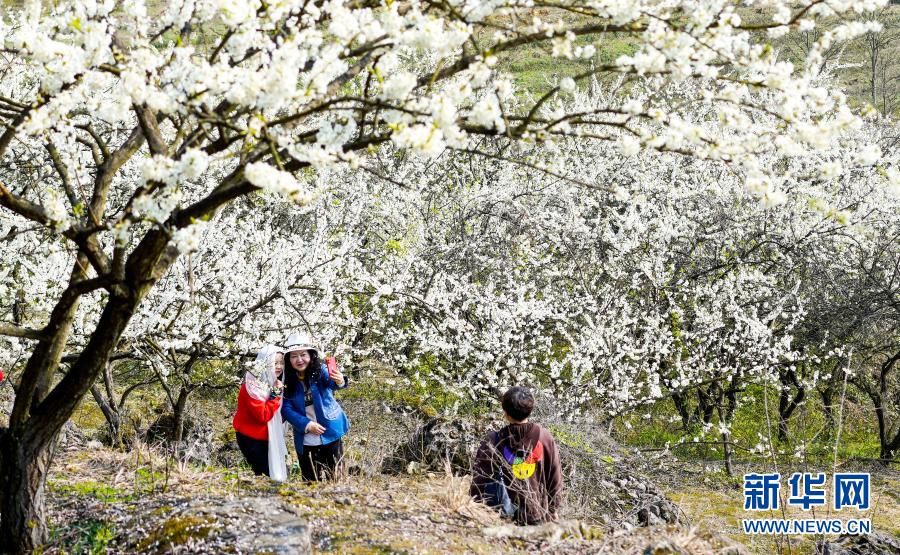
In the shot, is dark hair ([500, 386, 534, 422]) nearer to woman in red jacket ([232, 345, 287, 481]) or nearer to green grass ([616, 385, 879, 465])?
woman in red jacket ([232, 345, 287, 481])

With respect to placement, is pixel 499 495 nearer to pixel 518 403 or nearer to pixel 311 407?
pixel 518 403

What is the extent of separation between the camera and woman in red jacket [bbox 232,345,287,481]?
17.6 ft

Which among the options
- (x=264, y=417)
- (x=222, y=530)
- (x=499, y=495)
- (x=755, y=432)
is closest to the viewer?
(x=222, y=530)

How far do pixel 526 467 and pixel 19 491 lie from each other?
269 cm

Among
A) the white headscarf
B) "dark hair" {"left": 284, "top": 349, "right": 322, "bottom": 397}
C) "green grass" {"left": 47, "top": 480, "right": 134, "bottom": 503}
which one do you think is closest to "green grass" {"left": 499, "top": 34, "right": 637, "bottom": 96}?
"dark hair" {"left": 284, "top": 349, "right": 322, "bottom": 397}

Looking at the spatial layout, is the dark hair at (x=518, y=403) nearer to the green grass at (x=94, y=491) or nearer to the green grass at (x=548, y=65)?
the green grass at (x=94, y=491)

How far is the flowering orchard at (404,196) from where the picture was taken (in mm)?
3119

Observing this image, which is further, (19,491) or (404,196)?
(404,196)

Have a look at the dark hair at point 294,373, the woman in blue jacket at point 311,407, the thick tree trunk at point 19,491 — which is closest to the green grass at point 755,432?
the woman in blue jacket at point 311,407

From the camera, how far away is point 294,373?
556 centimetres

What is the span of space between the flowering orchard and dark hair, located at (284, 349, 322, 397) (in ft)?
3.88

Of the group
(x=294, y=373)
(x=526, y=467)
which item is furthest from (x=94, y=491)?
(x=526, y=467)

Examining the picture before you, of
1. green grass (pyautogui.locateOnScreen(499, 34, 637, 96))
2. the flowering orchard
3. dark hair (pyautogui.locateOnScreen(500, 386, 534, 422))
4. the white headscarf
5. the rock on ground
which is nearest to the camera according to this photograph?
the flowering orchard

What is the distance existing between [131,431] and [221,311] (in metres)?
1.74
